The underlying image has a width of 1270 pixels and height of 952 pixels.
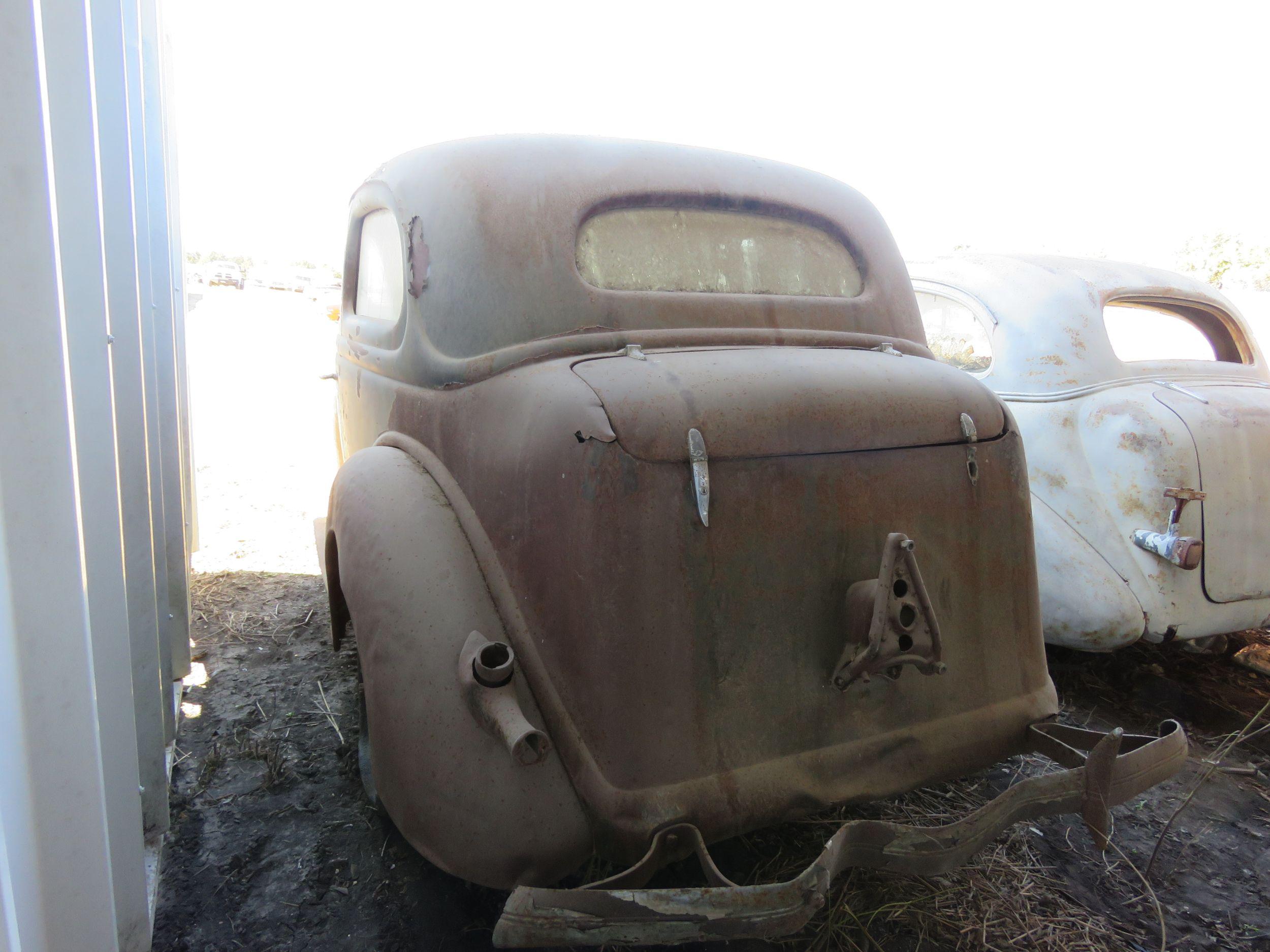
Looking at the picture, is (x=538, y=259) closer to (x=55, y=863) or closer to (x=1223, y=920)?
(x=55, y=863)

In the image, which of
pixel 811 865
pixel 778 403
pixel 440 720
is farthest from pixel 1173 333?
pixel 440 720

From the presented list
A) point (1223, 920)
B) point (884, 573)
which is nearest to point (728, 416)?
point (884, 573)

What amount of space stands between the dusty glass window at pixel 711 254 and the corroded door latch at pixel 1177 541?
156cm

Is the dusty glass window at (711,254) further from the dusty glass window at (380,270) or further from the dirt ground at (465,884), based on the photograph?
the dirt ground at (465,884)

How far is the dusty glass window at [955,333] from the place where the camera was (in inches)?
152

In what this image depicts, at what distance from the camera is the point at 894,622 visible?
1724 millimetres

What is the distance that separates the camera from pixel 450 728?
166cm

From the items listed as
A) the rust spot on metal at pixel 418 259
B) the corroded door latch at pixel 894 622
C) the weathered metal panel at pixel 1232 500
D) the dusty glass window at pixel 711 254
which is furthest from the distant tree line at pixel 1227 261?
the rust spot on metal at pixel 418 259

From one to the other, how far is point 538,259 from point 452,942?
1.77 metres

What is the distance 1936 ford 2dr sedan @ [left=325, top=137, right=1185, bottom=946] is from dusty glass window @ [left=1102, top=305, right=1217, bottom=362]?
2.44m

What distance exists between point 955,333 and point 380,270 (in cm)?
290

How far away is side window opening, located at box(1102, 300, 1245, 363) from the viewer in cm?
395

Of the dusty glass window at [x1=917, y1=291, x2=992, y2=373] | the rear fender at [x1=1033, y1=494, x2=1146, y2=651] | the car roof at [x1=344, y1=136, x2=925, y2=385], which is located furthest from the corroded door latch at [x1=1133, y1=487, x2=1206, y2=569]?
the car roof at [x1=344, y1=136, x2=925, y2=385]

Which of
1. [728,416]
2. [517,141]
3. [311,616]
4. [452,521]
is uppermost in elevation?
[517,141]
